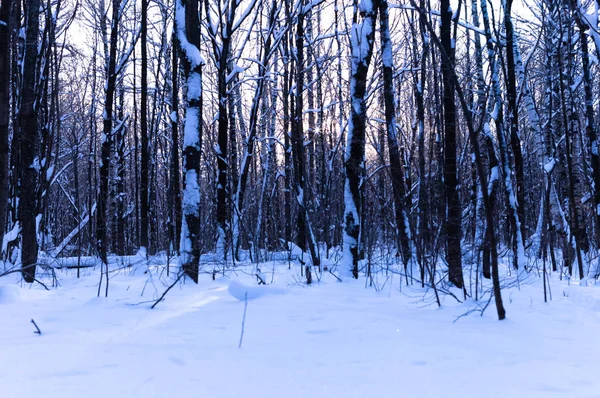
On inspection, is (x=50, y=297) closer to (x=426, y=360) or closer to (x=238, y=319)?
(x=238, y=319)

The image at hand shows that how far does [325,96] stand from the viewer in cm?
1844

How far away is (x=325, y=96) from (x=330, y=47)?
3.08 meters

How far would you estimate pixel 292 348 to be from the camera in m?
2.83

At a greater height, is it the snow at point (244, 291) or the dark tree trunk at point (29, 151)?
the dark tree trunk at point (29, 151)

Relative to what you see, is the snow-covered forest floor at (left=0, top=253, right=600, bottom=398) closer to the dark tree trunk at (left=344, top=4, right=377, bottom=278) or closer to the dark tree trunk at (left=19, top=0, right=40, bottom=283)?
the dark tree trunk at (left=19, top=0, right=40, bottom=283)

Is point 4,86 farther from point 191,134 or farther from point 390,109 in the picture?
point 390,109

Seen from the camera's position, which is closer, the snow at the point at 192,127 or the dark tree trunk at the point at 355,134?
the snow at the point at 192,127

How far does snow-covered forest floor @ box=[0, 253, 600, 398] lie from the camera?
2127 mm

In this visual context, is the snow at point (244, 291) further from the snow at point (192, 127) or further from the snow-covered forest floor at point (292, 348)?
the snow at point (192, 127)

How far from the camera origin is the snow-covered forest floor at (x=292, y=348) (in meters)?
2.13

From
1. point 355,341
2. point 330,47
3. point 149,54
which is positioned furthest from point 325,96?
point 355,341

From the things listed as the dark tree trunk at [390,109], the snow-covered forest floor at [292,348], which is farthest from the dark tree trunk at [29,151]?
the dark tree trunk at [390,109]

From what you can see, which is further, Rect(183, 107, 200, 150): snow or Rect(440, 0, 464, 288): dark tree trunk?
Rect(183, 107, 200, 150): snow

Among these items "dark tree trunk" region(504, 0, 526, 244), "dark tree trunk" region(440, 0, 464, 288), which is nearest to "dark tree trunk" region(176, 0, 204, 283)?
"dark tree trunk" region(440, 0, 464, 288)
